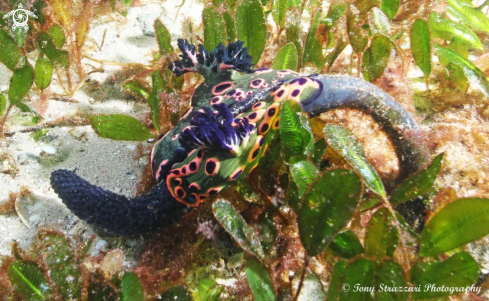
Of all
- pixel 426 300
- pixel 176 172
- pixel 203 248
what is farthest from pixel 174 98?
pixel 426 300

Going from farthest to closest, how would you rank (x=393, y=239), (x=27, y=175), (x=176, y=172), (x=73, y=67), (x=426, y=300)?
(x=73, y=67) < (x=27, y=175) < (x=176, y=172) < (x=393, y=239) < (x=426, y=300)

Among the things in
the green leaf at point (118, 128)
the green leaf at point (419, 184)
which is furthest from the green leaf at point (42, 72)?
the green leaf at point (419, 184)

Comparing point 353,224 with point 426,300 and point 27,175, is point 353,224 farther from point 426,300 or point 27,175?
point 27,175

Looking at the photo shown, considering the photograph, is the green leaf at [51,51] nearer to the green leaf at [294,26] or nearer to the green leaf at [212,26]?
the green leaf at [212,26]

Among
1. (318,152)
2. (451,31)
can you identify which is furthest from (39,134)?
(451,31)

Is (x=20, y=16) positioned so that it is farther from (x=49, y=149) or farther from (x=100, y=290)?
(x=100, y=290)

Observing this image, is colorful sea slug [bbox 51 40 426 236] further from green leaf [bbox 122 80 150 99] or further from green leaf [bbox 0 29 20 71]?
green leaf [bbox 0 29 20 71]
